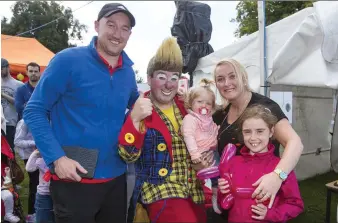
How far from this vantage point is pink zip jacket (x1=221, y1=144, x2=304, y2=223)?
175 centimetres

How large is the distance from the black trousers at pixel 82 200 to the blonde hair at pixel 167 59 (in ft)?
2.26

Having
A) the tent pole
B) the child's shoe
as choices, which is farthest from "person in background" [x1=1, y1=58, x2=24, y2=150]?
the tent pole

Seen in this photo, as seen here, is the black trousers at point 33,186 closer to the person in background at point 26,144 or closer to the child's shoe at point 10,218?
the person in background at point 26,144

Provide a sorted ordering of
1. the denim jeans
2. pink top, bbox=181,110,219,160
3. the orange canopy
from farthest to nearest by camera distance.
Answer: the orange canopy → the denim jeans → pink top, bbox=181,110,219,160

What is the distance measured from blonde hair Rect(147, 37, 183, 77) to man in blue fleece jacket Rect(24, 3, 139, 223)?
0.20 m

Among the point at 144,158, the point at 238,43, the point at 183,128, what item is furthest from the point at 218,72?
the point at 238,43

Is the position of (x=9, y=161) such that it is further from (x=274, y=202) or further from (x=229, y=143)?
(x=274, y=202)

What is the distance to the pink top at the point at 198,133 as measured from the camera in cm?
198

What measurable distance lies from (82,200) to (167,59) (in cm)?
90

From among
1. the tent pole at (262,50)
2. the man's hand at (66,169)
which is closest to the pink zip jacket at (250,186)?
the man's hand at (66,169)

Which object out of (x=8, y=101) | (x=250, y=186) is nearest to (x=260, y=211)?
(x=250, y=186)

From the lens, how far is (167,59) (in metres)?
2.02

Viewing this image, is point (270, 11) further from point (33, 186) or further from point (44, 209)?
point (44, 209)

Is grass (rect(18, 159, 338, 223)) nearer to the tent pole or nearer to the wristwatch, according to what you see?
the tent pole
